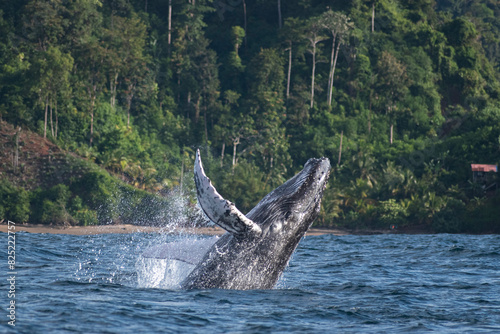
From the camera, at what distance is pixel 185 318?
9641mm

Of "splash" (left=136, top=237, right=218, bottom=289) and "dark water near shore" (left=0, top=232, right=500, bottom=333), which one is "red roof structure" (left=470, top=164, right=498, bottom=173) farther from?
"splash" (left=136, top=237, right=218, bottom=289)

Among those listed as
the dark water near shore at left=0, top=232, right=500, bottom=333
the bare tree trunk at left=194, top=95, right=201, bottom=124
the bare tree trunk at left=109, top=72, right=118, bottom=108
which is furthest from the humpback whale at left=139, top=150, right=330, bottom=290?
the bare tree trunk at left=194, top=95, right=201, bottom=124

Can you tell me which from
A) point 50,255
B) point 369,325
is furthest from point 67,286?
point 50,255

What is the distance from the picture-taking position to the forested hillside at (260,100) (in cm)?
4925

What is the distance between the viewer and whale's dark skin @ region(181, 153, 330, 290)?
1066cm

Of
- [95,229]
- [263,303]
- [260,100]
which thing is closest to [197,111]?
[260,100]

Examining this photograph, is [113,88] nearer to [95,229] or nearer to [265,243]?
[95,229]

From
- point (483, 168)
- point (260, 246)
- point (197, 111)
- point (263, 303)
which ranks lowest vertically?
point (263, 303)

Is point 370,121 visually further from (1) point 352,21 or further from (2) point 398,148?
(1) point 352,21

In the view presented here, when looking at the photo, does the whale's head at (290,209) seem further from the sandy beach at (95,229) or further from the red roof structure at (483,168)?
the red roof structure at (483,168)

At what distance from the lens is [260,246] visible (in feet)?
35.0

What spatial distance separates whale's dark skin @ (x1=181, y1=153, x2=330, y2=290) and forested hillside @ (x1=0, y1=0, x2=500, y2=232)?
117 feet

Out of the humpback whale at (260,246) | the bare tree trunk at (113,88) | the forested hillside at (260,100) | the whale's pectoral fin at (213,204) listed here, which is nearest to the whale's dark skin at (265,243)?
the humpback whale at (260,246)

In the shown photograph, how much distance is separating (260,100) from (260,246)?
5181 cm
